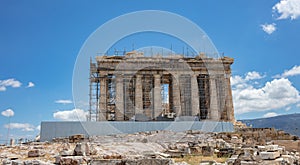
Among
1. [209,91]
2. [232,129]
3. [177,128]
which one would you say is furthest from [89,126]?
[209,91]

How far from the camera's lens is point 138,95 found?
35344 millimetres

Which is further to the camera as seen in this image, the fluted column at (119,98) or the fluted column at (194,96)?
the fluted column at (194,96)

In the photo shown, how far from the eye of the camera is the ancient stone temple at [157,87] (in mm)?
34688

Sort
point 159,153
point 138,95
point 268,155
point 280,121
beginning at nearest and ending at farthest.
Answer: point 268,155 → point 159,153 → point 138,95 → point 280,121

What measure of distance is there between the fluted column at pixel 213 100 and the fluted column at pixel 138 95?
8.34m

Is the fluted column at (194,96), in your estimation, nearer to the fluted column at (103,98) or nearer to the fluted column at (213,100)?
the fluted column at (213,100)

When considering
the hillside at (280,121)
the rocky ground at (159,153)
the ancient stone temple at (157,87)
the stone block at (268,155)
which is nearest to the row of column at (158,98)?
the ancient stone temple at (157,87)

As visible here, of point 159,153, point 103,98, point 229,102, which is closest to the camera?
point 159,153

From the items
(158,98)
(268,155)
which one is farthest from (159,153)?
(158,98)

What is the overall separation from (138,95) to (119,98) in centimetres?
234

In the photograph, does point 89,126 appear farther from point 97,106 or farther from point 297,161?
point 297,161

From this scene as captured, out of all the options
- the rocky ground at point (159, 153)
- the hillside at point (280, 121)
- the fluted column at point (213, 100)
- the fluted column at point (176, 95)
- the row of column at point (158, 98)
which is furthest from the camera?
the hillside at point (280, 121)

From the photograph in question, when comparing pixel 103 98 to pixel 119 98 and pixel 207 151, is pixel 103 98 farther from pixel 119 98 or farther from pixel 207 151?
pixel 207 151

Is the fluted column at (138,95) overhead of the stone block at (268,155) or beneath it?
overhead
